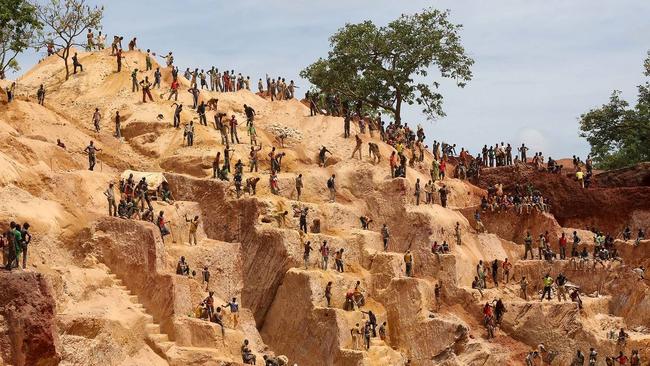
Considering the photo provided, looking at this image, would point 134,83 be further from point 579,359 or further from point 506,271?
point 579,359

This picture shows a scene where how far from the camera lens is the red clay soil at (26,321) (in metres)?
42.8

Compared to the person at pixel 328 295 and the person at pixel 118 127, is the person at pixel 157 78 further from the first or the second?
the person at pixel 328 295

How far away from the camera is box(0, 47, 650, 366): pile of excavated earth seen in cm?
5038

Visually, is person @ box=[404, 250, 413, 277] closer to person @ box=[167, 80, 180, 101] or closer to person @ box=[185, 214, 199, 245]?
person @ box=[185, 214, 199, 245]

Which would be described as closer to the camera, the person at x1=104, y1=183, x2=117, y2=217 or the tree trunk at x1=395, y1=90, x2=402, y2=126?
the person at x1=104, y1=183, x2=117, y2=217

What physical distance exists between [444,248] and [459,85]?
23.1 metres

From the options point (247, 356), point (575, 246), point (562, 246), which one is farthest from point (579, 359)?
point (247, 356)

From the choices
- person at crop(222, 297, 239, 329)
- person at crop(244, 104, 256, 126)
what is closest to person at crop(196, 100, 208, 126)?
person at crop(244, 104, 256, 126)

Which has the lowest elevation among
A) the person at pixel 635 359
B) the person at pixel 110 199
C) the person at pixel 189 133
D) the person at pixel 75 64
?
the person at pixel 635 359

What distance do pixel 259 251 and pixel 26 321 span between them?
18.9 metres

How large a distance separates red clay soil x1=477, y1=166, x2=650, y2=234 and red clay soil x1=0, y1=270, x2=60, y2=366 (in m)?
38.1

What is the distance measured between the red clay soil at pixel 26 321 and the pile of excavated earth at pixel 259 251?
6 cm

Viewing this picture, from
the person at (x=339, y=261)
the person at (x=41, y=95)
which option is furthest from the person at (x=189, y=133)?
the person at (x=339, y=261)

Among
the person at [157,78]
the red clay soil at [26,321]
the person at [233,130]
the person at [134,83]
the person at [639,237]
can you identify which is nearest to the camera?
the red clay soil at [26,321]
